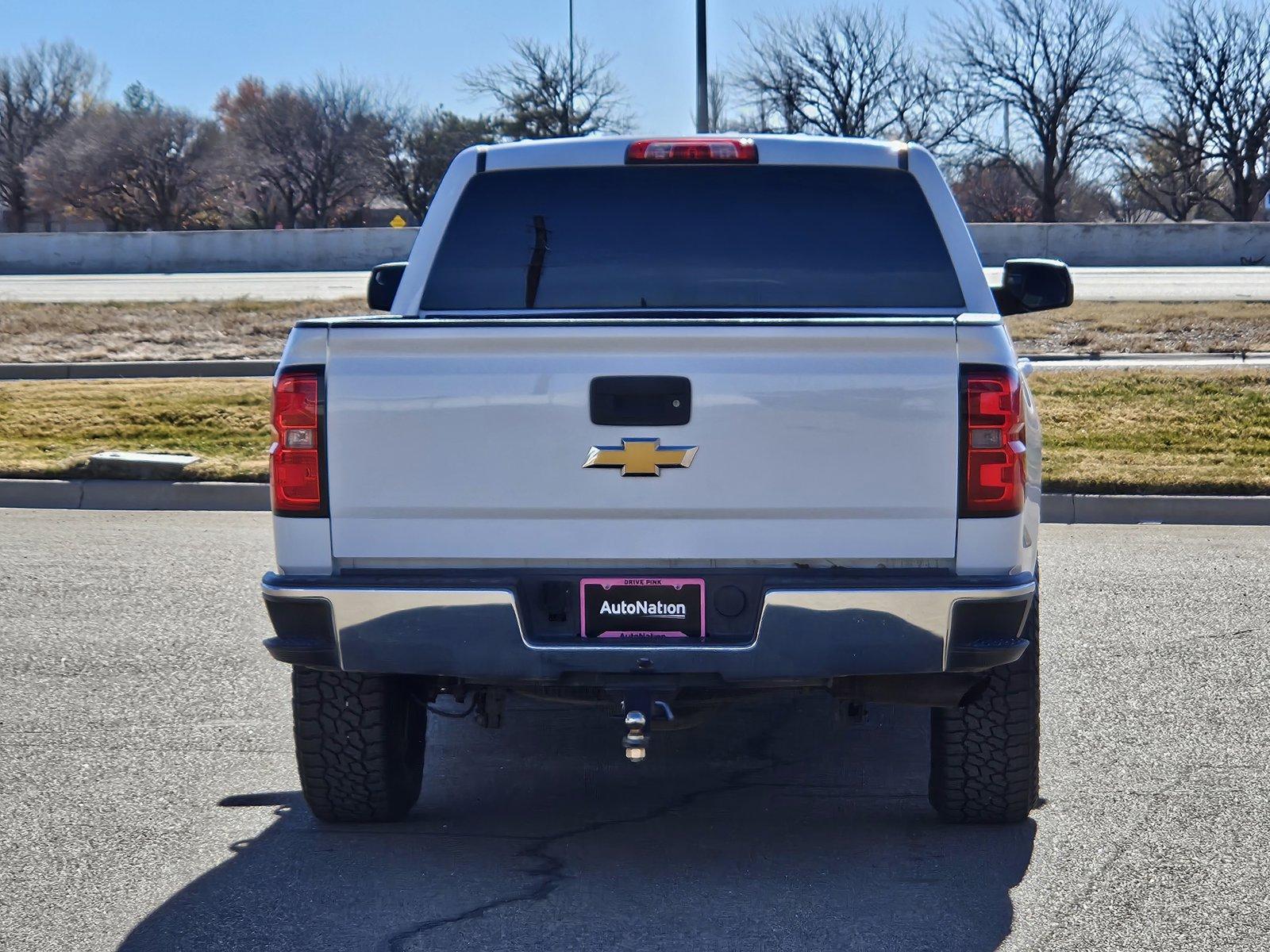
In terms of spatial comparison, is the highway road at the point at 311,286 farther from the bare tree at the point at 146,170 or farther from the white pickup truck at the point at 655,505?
the bare tree at the point at 146,170

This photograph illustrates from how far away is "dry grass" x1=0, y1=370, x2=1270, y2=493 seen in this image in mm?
11266

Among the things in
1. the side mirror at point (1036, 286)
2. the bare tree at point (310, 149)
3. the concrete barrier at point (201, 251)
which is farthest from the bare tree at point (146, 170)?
the side mirror at point (1036, 286)

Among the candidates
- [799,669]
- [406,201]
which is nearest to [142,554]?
→ [799,669]

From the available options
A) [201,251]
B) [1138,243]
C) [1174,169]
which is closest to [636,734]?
[1138,243]

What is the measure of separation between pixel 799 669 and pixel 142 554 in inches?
246

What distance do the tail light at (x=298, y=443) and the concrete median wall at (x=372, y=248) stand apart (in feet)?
97.3

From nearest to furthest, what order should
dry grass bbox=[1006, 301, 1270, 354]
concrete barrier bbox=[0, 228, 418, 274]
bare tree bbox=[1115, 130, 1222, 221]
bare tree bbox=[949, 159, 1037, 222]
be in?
dry grass bbox=[1006, 301, 1270, 354] < concrete barrier bbox=[0, 228, 418, 274] < bare tree bbox=[1115, 130, 1222, 221] < bare tree bbox=[949, 159, 1037, 222]

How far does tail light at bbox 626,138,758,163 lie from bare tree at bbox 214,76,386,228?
193 ft

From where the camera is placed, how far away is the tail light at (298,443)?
156 inches

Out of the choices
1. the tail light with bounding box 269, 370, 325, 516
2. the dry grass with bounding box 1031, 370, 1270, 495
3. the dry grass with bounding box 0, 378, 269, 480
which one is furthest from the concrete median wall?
the tail light with bounding box 269, 370, 325, 516

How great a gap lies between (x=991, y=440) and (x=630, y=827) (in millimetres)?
1652

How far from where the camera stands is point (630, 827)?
183 inches

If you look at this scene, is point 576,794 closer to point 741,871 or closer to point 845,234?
point 741,871

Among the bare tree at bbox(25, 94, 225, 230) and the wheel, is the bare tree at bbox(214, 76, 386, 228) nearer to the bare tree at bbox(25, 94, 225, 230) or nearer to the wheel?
the bare tree at bbox(25, 94, 225, 230)
